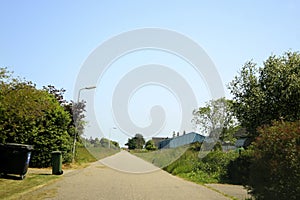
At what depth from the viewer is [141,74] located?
28.9 meters

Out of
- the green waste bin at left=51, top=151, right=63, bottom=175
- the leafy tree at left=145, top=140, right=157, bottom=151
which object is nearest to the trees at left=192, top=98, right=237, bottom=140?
the leafy tree at left=145, top=140, right=157, bottom=151

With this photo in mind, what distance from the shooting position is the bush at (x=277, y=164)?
8883 millimetres

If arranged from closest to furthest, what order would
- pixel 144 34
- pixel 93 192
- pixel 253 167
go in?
pixel 253 167
pixel 93 192
pixel 144 34

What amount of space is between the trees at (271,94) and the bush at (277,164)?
600 inches

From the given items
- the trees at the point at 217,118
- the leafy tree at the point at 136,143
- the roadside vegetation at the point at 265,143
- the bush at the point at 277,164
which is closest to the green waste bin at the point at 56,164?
the roadside vegetation at the point at 265,143

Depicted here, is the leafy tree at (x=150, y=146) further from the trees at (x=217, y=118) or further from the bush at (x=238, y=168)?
the bush at (x=238, y=168)

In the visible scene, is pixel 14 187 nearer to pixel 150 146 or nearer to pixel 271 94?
pixel 271 94

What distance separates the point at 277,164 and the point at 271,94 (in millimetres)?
18216

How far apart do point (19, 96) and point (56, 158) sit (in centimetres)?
591

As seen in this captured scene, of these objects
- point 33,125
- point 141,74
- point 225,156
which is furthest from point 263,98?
point 33,125

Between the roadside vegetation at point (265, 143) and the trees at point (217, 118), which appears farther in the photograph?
the trees at point (217, 118)

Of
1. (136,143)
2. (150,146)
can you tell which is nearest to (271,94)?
(150,146)

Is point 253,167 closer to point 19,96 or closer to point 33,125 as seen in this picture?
point 19,96

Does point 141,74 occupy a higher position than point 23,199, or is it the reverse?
point 141,74
